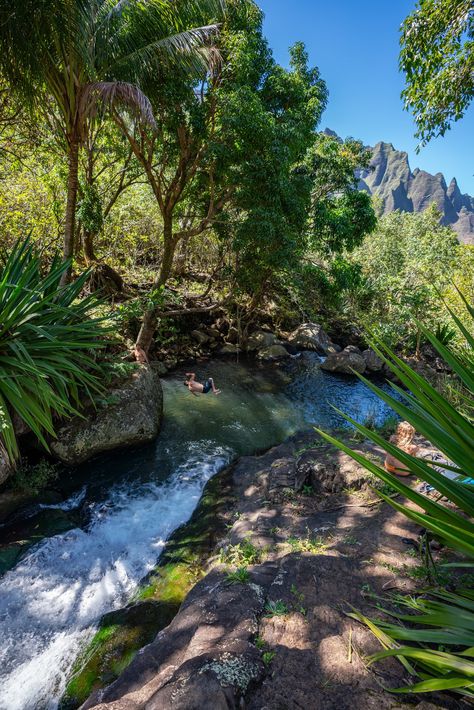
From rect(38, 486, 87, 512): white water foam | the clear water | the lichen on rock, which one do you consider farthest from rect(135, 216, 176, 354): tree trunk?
the lichen on rock

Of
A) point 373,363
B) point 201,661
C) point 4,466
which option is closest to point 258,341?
point 373,363

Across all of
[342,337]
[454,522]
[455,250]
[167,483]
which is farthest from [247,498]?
[455,250]

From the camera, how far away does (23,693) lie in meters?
3.06

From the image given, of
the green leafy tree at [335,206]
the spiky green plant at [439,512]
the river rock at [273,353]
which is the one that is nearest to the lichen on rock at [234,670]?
the spiky green plant at [439,512]

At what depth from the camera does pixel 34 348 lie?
467 centimetres

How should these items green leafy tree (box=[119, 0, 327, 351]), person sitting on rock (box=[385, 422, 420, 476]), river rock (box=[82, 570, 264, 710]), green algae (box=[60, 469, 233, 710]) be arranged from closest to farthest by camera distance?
1. river rock (box=[82, 570, 264, 710])
2. green algae (box=[60, 469, 233, 710])
3. person sitting on rock (box=[385, 422, 420, 476])
4. green leafy tree (box=[119, 0, 327, 351])

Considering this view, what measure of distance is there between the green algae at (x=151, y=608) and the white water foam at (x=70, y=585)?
0.14 metres

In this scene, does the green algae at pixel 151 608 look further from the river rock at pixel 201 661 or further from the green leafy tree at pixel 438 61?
the green leafy tree at pixel 438 61

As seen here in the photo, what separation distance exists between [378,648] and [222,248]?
Result: 413 inches

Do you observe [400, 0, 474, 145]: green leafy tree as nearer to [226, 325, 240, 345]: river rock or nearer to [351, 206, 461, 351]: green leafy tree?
[351, 206, 461, 351]: green leafy tree

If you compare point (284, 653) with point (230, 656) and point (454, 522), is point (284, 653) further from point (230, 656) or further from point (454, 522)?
point (454, 522)

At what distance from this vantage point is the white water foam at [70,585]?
10.5ft

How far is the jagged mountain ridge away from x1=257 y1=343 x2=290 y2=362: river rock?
380 feet

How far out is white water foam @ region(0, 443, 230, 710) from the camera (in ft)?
10.5
